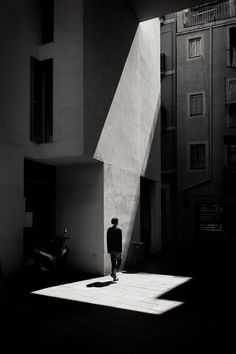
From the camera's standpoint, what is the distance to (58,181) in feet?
40.3

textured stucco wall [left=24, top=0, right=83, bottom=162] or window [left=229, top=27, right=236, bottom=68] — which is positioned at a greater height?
window [left=229, top=27, right=236, bottom=68]

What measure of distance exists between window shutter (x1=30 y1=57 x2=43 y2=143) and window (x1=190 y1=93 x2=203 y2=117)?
13.4 meters

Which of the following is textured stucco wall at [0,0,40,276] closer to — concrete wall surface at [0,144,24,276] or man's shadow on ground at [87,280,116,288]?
concrete wall surface at [0,144,24,276]

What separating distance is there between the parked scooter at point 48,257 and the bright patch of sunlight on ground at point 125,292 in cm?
66

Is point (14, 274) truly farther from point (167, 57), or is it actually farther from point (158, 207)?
point (167, 57)

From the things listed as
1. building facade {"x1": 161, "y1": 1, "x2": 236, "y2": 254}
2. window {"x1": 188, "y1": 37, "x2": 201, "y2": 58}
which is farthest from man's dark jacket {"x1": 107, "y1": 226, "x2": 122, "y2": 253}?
window {"x1": 188, "y1": 37, "x2": 201, "y2": 58}

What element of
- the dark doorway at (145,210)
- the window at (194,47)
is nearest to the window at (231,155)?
the window at (194,47)

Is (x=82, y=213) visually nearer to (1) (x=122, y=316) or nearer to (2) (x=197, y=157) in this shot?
(1) (x=122, y=316)

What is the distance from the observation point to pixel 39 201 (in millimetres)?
11641

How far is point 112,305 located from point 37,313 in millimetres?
1599

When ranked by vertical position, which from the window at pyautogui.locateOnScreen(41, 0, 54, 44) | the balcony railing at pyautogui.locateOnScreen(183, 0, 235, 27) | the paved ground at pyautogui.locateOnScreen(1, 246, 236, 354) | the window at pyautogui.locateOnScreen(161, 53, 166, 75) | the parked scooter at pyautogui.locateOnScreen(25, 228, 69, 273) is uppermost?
the balcony railing at pyautogui.locateOnScreen(183, 0, 235, 27)

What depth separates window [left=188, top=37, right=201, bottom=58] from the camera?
22.9 metres

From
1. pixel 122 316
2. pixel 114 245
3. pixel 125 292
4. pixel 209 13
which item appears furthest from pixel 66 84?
pixel 209 13

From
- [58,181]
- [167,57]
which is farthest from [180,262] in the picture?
[167,57]
